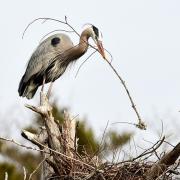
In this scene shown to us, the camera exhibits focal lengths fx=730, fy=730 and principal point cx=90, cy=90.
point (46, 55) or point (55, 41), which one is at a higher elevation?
point (55, 41)

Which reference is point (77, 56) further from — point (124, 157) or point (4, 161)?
point (124, 157)

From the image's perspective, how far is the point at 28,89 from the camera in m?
11.4

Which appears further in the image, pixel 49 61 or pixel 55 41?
pixel 55 41

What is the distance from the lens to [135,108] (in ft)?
18.9

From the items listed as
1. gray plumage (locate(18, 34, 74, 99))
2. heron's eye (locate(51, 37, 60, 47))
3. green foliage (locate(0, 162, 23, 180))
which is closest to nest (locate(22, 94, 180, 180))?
gray plumage (locate(18, 34, 74, 99))

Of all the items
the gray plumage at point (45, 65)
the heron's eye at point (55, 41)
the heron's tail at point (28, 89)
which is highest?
the heron's eye at point (55, 41)

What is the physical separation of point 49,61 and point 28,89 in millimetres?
550

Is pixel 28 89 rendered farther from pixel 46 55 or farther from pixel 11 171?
pixel 11 171

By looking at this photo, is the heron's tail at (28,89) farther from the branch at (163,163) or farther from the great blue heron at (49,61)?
the branch at (163,163)

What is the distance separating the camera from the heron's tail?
37.3 feet

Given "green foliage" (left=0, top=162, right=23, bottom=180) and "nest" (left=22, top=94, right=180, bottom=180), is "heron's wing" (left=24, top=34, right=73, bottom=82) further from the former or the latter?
"nest" (left=22, top=94, right=180, bottom=180)

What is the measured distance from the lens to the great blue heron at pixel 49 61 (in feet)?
35.7

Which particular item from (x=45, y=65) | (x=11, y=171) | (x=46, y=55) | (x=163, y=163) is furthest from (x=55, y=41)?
(x=163, y=163)

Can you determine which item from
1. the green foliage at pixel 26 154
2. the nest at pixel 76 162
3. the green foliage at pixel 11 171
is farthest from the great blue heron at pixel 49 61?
the nest at pixel 76 162
